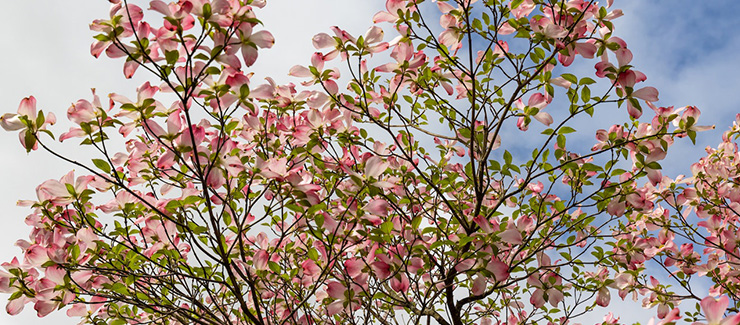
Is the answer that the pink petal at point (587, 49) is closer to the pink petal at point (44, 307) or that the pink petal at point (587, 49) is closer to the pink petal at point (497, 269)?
the pink petal at point (497, 269)

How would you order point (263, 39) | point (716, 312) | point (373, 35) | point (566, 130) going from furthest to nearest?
1. point (566, 130)
2. point (373, 35)
3. point (263, 39)
4. point (716, 312)

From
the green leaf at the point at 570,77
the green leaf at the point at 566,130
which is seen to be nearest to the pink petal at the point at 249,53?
the green leaf at the point at 570,77

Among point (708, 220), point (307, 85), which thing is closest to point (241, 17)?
point (307, 85)

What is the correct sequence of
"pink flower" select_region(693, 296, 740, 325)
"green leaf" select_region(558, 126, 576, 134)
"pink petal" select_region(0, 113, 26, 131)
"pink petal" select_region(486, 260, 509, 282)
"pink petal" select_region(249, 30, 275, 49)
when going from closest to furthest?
"pink flower" select_region(693, 296, 740, 325) < "pink petal" select_region(249, 30, 275, 49) < "pink petal" select_region(0, 113, 26, 131) < "pink petal" select_region(486, 260, 509, 282) < "green leaf" select_region(558, 126, 576, 134)

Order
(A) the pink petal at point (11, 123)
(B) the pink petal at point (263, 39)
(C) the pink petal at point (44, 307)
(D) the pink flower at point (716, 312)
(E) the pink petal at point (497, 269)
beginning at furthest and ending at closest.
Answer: (C) the pink petal at point (44, 307) → (E) the pink petal at point (497, 269) → (A) the pink petal at point (11, 123) → (B) the pink petal at point (263, 39) → (D) the pink flower at point (716, 312)

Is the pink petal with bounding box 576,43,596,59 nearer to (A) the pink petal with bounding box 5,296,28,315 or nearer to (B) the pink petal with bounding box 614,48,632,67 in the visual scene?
(B) the pink petal with bounding box 614,48,632,67

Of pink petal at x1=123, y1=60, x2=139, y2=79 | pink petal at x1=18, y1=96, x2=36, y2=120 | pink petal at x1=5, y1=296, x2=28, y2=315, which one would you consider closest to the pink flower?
pink petal at x1=123, y1=60, x2=139, y2=79

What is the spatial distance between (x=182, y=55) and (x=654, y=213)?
3.23 m

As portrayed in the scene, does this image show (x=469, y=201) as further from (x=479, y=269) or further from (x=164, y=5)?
(x=164, y=5)

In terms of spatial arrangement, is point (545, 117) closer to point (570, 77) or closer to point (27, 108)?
point (570, 77)

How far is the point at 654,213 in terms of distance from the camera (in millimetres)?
3533

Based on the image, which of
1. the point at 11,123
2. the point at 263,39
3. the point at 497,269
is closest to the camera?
the point at 263,39

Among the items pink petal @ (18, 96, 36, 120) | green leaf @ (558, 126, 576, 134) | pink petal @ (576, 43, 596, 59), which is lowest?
pink petal @ (18, 96, 36, 120)

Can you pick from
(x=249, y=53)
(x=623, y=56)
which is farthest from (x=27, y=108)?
(x=623, y=56)
